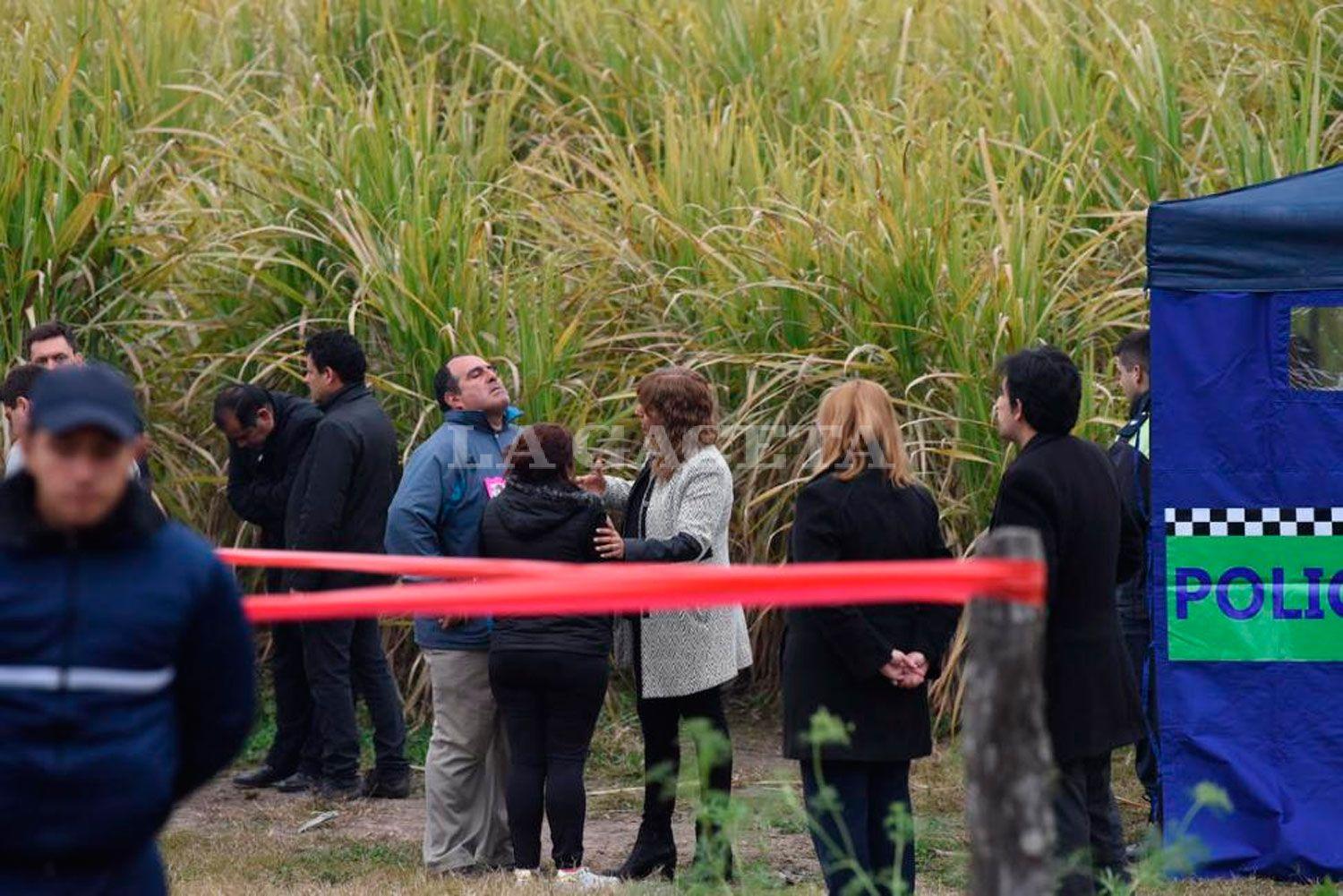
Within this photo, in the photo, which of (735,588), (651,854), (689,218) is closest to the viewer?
(735,588)

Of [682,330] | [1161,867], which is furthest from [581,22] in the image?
[1161,867]

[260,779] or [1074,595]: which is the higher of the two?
[1074,595]

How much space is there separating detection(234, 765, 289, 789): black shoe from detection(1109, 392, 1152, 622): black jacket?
358cm

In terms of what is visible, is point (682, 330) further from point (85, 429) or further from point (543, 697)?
point (85, 429)

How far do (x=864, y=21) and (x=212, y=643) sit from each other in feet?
30.8

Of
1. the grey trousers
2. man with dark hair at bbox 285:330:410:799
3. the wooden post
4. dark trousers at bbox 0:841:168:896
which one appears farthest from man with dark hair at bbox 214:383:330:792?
the wooden post

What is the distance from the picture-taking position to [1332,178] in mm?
6141

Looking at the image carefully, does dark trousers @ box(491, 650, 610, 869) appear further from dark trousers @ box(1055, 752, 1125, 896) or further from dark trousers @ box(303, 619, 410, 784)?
dark trousers @ box(1055, 752, 1125, 896)

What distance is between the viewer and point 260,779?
771 centimetres

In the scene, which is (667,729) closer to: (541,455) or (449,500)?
(541,455)

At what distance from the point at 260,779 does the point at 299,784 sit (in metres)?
0.18

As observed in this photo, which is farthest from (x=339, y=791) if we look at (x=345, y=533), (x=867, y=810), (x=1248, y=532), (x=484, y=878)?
(x=1248, y=532)

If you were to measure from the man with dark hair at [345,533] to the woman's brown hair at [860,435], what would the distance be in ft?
8.69

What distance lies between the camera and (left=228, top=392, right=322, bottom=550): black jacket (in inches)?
299
